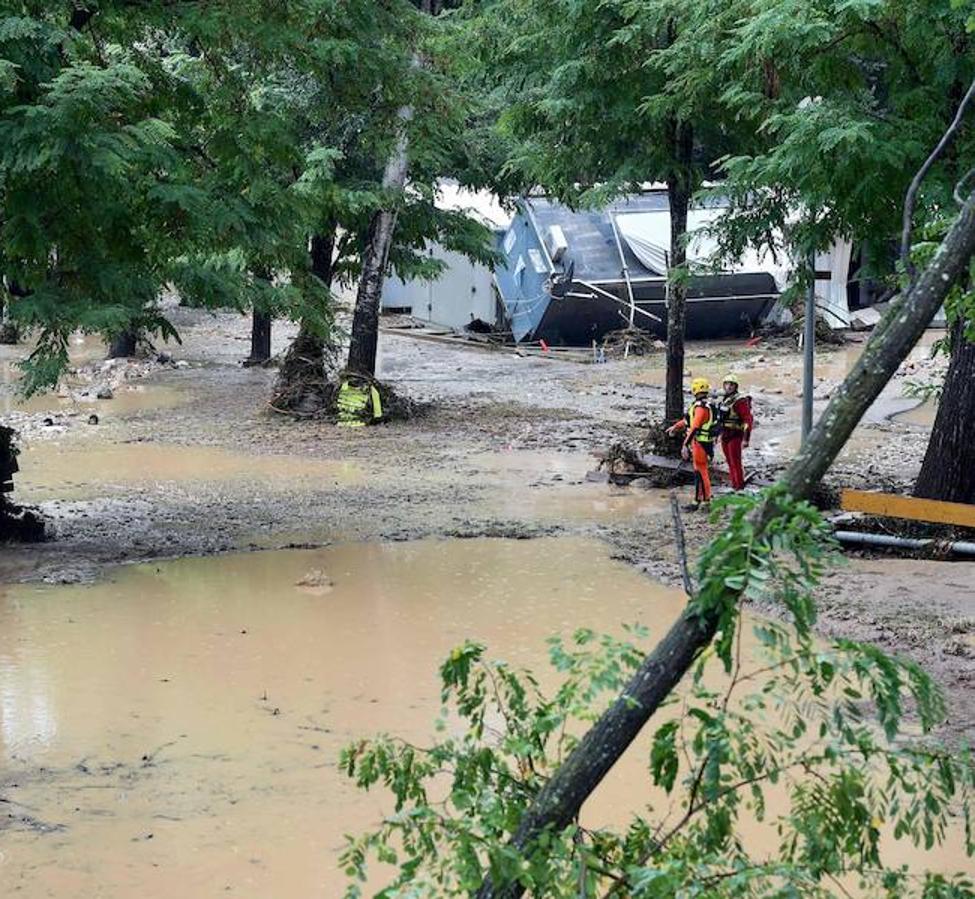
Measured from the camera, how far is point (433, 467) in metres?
18.4

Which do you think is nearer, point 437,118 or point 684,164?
point 437,118

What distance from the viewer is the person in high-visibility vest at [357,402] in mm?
21938

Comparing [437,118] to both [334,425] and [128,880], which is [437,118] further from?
[128,880]

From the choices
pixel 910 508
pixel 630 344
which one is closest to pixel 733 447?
pixel 910 508

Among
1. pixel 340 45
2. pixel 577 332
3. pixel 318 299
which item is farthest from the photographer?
pixel 577 332

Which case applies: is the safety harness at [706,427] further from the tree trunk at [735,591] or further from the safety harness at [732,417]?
the tree trunk at [735,591]

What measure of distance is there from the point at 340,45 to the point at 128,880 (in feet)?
28.5

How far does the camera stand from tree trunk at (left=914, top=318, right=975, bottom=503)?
13695 millimetres

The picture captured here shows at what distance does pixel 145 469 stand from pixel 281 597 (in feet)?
23.2

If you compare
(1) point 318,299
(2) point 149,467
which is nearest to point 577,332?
(2) point 149,467

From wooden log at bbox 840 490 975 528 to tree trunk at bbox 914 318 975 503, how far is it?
678 millimetres

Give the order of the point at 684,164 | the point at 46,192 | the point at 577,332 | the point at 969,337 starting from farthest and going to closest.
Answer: the point at 577,332
the point at 684,164
the point at 46,192
the point at 969,337

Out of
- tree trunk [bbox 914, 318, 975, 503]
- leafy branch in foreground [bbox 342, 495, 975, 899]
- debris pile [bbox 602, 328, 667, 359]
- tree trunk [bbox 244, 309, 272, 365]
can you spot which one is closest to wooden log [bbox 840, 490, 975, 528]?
tree trunk [bbox 914, 318, 975, 503]

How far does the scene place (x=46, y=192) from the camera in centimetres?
1111
